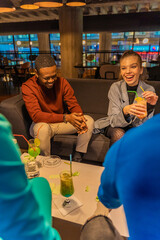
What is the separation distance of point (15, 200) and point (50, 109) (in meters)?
2.01

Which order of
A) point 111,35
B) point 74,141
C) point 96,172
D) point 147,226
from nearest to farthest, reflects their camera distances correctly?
point 147,226, point 96,172, point 74,141, point 111,35

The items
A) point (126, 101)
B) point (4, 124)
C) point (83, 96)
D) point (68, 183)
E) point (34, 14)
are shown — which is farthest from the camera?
point (34, 14)

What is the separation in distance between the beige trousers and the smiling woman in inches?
9.4

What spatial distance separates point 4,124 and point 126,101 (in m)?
1.90

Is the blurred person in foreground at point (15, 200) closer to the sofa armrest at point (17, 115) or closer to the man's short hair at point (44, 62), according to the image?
the man's short hair at point (44, 62)

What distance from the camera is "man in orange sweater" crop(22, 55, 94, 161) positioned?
6.98ft

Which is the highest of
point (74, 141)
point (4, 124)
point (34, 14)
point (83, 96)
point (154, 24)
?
point (34, 14)

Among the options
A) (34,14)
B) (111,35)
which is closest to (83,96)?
(34,14)

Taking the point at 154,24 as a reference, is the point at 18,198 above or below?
below

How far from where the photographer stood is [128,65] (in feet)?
6.52

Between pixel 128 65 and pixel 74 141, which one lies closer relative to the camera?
pixel 128 65

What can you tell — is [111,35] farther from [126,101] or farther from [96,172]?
[96,172]

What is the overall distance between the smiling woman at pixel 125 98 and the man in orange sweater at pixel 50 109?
0.27 metres

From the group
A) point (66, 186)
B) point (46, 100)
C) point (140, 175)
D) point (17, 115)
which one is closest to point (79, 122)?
point (46, 100)
